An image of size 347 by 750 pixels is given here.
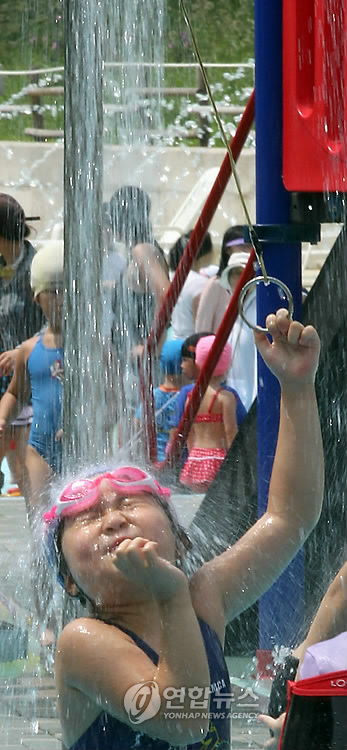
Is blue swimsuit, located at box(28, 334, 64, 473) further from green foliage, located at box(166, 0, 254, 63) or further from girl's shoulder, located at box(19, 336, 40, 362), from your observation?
green foliage, located at box(166, 0, 254, 63)

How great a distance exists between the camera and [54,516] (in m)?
2.18

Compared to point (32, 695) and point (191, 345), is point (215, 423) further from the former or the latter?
point (32, 695)

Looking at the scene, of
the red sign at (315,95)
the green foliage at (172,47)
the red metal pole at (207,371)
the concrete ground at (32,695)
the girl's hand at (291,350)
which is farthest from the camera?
the green foliage at (172,47)

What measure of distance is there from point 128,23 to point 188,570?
3.37 meters

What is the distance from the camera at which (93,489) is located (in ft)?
7.08

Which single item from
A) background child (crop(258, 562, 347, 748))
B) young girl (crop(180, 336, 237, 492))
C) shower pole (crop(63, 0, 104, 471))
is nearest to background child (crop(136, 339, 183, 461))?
young girl (crop(180, 336, 237, 492))

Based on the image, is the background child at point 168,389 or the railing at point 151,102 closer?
the background child at point 168,389

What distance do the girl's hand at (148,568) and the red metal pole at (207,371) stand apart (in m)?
1.75

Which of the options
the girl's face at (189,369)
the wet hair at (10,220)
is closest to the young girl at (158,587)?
the wet hair at (10,220)

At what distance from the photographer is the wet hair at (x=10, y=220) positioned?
4.93 meters

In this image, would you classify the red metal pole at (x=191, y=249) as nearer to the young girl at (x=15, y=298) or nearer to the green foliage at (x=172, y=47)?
the young girl at (x=15, y=298)

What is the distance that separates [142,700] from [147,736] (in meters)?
0.10

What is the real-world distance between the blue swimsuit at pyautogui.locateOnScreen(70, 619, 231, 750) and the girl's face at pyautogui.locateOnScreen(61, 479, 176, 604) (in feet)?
0.28

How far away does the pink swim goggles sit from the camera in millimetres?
2129
